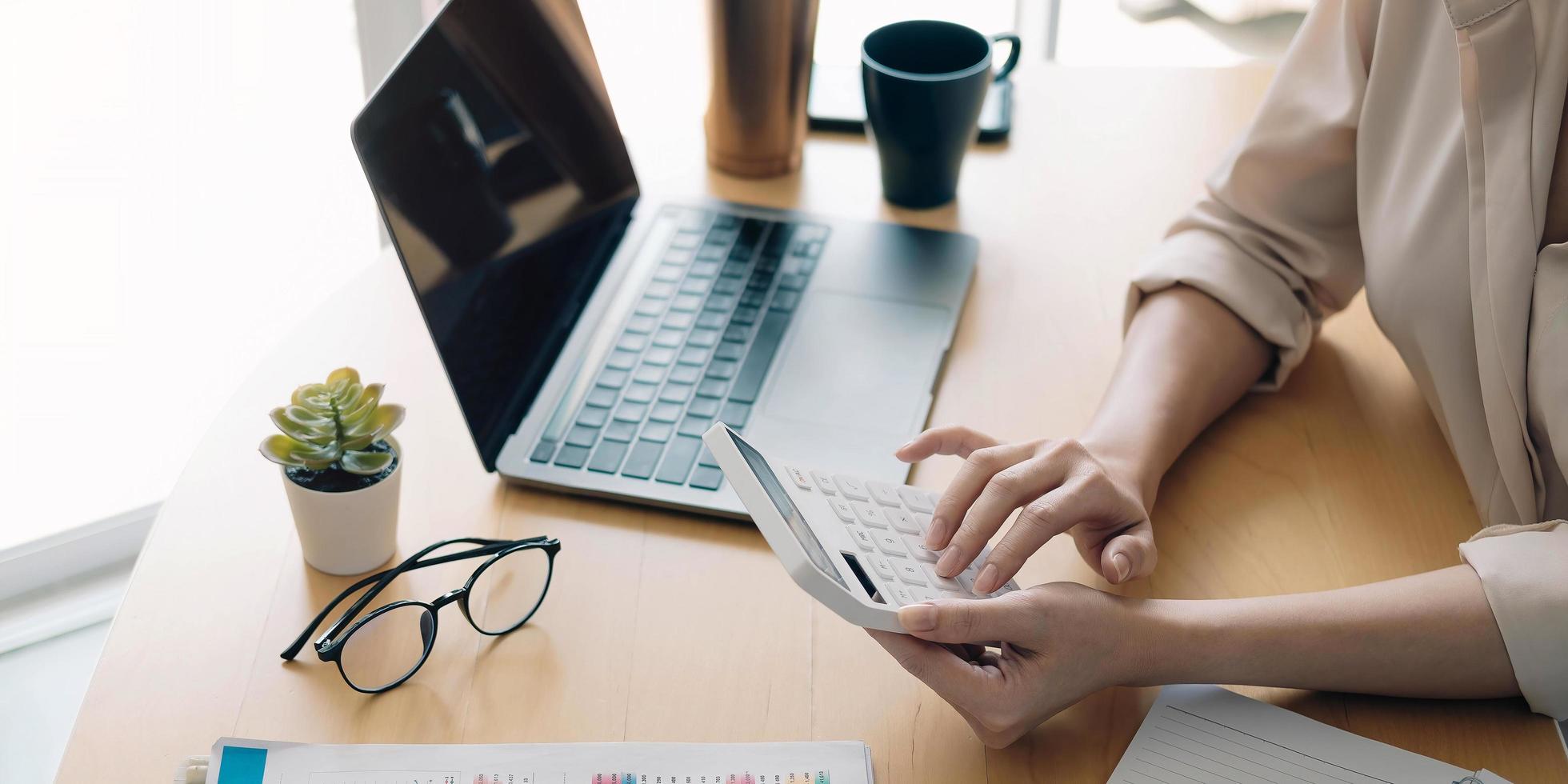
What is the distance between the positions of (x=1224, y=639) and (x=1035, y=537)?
12cm

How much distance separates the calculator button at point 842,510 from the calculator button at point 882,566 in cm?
3

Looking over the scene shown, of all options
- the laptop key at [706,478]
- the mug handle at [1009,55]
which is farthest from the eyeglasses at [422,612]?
the mug handle at [1009,55]

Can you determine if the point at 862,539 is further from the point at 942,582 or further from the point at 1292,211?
the point at 1292,211

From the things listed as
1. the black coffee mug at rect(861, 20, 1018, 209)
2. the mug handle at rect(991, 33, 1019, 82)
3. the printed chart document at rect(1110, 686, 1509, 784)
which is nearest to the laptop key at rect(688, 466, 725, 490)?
the printed chart document at rect(1110, 686, 1509, 784)

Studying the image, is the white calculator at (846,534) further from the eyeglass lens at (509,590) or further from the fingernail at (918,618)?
the eyeglass lens at (509,590)

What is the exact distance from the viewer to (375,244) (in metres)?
1.89

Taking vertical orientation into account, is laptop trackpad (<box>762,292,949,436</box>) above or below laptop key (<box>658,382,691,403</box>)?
below

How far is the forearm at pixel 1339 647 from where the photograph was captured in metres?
0.71

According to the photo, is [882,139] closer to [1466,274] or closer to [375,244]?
[1466,274]

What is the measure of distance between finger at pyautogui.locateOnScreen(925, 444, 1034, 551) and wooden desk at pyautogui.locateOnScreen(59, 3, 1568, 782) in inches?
3.3

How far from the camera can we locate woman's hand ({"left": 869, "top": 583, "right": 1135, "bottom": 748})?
667 mm

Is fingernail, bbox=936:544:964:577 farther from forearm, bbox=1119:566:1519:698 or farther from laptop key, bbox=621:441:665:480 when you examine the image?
laptop key, bbox=621:441:665:480

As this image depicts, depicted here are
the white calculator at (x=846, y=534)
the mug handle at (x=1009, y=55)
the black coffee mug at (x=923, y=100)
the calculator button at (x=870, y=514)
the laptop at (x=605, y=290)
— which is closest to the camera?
the white calculator at (x=846, y=534)

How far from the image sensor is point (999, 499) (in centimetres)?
74
